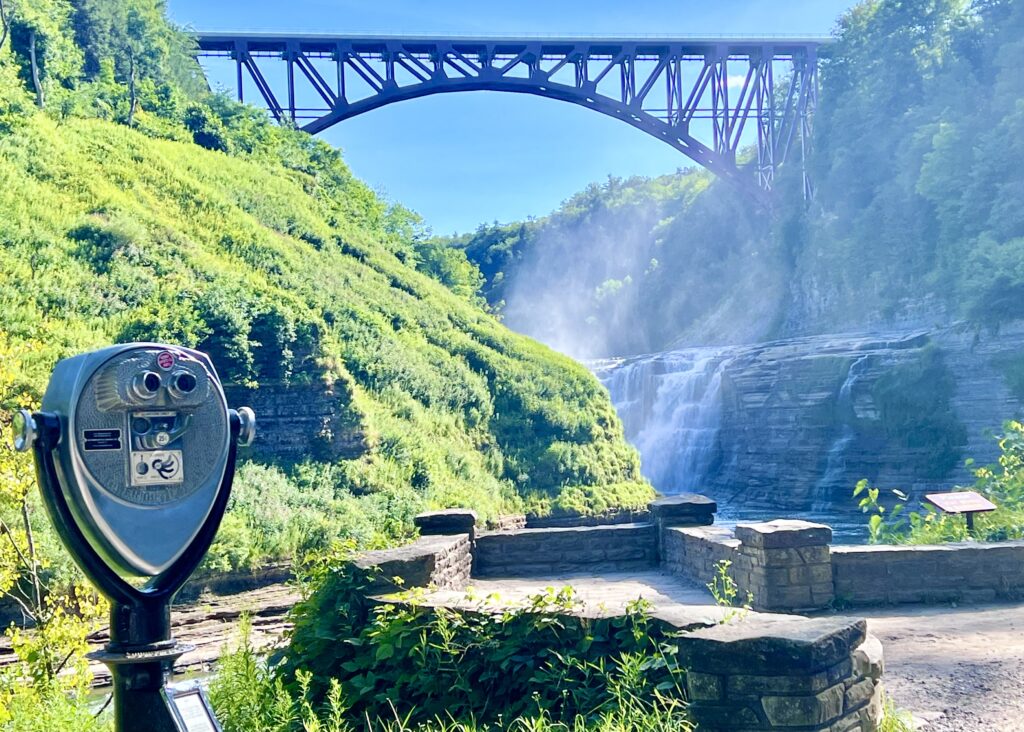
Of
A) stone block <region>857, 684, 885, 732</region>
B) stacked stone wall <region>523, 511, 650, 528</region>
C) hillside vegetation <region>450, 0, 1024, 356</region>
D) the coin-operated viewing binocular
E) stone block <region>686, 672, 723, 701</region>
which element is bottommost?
stacked stone wall <region>523, 511, 650, 528</region>

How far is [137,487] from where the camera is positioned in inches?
→ 127

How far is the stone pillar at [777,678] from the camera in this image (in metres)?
4.15

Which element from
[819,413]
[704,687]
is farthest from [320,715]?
[819,413]

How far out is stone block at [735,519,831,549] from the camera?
7941 mm

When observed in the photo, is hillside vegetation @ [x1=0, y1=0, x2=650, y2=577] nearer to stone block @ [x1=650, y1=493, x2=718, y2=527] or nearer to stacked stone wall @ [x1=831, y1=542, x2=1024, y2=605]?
stone block @ [x1=650, y1=493, x2=718, y2=527]

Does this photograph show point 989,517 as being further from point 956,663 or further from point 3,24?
point 3,24

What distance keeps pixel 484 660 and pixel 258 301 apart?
61.5 feet

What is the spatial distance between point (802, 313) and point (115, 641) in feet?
170

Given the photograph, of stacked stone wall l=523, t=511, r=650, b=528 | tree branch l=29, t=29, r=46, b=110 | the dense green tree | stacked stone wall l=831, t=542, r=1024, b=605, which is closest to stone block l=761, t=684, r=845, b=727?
stacked stone wall l=831, t=542, r=1024, b=605

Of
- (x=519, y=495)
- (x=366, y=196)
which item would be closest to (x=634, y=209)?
(x=366, y=196)

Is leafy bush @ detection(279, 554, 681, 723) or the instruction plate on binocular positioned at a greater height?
the instruction plate on binocular

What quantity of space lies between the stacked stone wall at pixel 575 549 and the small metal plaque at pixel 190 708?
731cm

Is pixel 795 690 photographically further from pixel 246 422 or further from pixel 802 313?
pixel 802 313

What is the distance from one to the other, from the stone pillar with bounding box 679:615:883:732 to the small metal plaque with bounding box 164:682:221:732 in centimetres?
199
